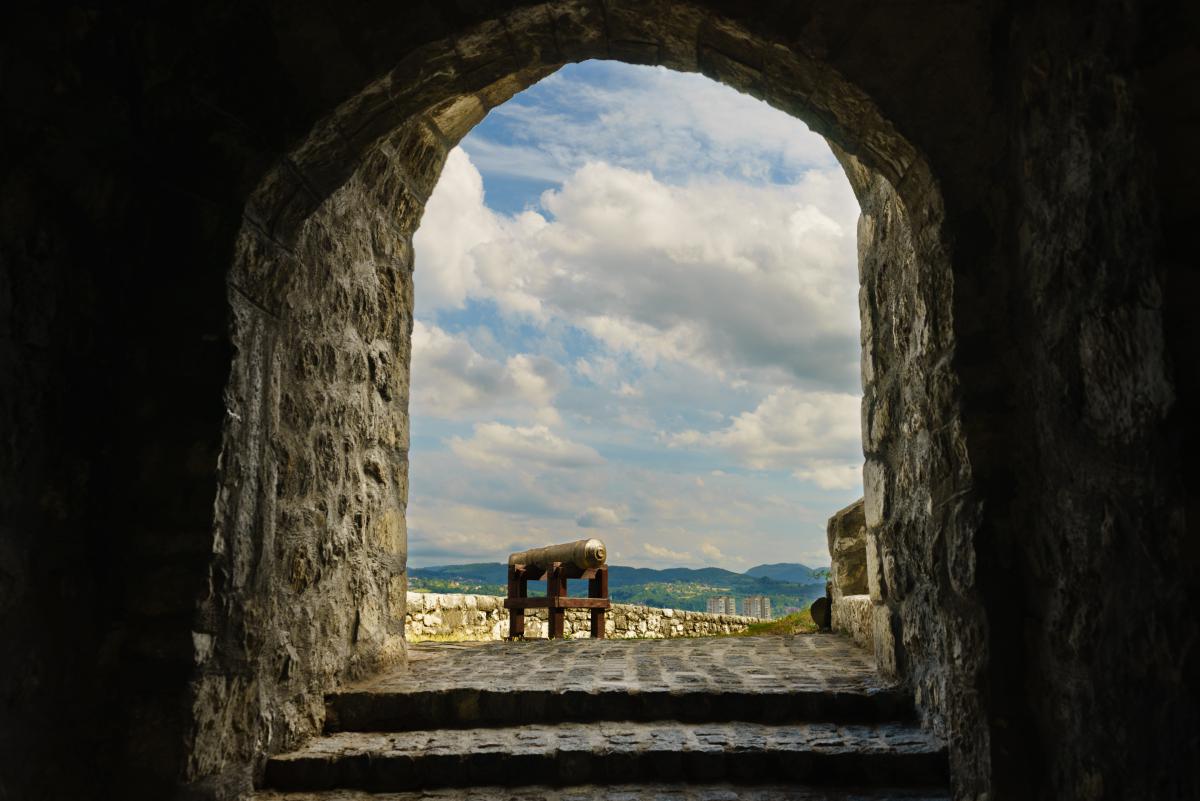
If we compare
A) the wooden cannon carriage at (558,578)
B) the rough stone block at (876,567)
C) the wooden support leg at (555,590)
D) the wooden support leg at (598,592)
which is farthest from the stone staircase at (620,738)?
the wooden support leg at (598,592)

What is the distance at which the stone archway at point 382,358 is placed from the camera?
94.2 inches

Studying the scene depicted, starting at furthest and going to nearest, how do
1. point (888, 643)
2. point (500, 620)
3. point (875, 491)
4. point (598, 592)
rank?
point (500, 620)
point (598, 592)
point (875, 491)
point (888, 643)

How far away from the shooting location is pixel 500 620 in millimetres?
10656

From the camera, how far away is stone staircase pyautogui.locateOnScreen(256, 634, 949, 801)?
9.29 ft

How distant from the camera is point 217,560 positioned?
7.78 feet

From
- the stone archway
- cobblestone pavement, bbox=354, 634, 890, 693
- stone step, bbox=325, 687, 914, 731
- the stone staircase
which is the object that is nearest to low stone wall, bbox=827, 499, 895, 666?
cobblestone pavement, bbox=354, 634, 890, 693

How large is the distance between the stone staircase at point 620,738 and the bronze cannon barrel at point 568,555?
13.2 ft

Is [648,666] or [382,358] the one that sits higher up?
[382,358]

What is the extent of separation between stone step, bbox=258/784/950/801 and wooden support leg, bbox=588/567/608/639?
225 inches

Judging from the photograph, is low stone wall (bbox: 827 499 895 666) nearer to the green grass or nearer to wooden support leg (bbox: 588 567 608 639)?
the green grass

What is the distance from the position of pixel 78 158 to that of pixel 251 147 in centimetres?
44

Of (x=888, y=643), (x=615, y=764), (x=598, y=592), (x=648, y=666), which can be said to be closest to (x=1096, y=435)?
(x=615, y=764)

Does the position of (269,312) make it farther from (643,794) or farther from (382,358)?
(643,794)

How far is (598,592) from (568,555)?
0.59m
